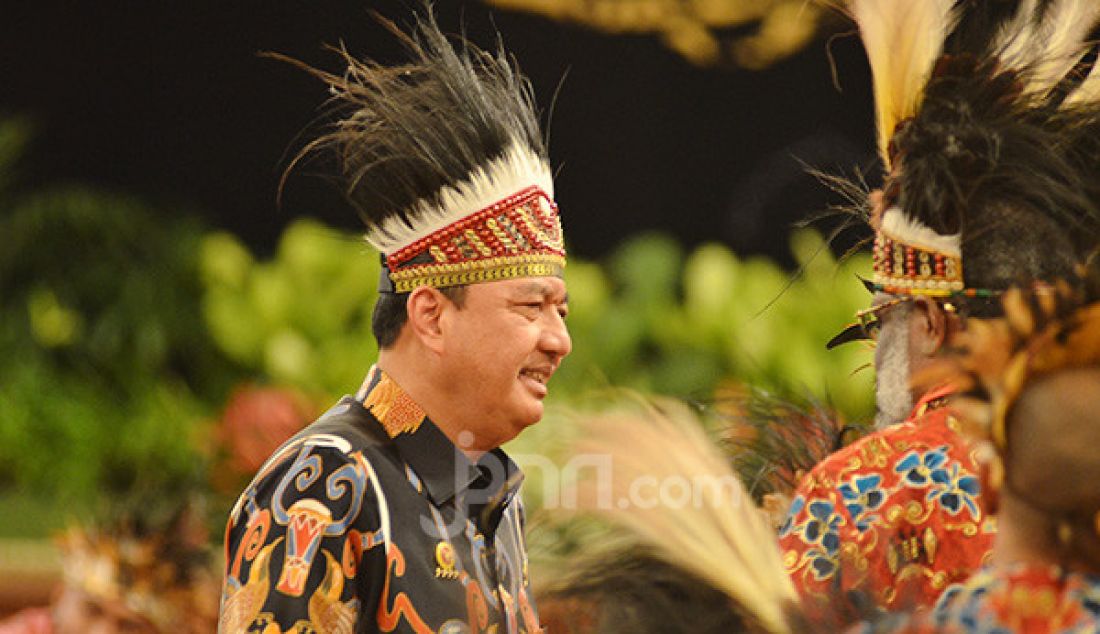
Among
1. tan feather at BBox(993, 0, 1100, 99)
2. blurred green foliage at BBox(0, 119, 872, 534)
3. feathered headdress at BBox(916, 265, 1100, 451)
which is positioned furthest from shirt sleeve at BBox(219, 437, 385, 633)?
blurred green foliage at BBox(0, 119, 872, 534)

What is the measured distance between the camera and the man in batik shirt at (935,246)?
1.97m

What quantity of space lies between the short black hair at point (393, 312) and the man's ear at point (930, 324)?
1.98 feet

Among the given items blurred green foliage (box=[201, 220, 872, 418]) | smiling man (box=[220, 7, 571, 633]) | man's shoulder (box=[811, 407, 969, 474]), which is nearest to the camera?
smiling man (box=[220, 7, 571, 633])

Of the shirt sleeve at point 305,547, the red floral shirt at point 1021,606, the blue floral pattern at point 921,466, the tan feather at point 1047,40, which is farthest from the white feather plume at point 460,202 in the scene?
the red floral shirt at point 1021,606

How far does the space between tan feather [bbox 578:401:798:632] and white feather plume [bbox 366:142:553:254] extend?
48 centimetres

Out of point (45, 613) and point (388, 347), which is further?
point (45, 613)

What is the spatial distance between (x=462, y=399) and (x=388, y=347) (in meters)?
0.12

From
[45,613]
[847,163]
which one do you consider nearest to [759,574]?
[847,163]

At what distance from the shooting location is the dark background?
13.7ft

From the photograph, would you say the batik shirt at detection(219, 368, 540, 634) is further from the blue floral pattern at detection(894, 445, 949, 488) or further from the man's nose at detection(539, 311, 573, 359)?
the blue floral pattern at detection(894, 445, 949, 488)

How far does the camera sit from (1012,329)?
1.36 m

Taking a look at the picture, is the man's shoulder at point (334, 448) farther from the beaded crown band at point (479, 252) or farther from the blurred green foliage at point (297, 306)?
the blurred green foliage at point (297, 306)

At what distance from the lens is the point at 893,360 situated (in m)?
2.23

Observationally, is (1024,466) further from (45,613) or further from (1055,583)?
(45,613)
